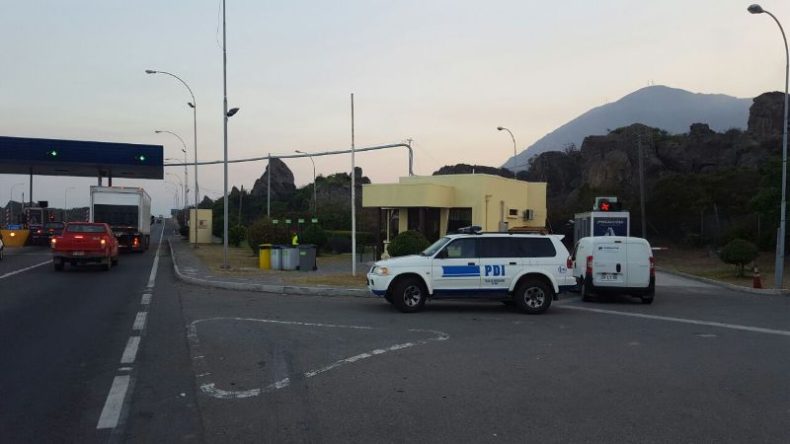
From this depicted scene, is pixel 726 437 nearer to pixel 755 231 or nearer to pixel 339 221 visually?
pixel 755 231

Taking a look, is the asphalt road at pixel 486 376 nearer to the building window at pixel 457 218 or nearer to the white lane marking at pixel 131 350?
the white lane marking at pixel 131 350

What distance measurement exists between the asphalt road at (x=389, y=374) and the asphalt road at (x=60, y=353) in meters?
0.03

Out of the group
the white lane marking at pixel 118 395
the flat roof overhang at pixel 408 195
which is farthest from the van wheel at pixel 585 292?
the flat roof overhang at pixel 408 195

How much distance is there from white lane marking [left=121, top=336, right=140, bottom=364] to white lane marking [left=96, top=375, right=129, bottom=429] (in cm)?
102

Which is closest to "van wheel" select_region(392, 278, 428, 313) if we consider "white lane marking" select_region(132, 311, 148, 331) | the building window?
"white lane marking" select_region(132, 311, 148, 331)

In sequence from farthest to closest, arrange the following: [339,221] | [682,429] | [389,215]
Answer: [339,221]
[389,215]
[682,429]

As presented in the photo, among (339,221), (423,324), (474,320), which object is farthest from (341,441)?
(339,221)

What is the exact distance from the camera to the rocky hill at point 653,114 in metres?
144

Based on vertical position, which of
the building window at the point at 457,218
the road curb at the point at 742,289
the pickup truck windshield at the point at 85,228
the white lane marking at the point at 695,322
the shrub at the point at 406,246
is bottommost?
the road curb at the point at 742,289

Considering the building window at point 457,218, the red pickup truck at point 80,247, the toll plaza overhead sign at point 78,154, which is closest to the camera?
the red pickup truck at point 80,247

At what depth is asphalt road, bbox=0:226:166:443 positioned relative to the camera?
6.08 m

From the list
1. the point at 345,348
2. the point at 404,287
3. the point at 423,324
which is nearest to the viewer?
the point at 345,348

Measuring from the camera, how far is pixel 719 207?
45.1m

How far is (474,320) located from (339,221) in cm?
4862
